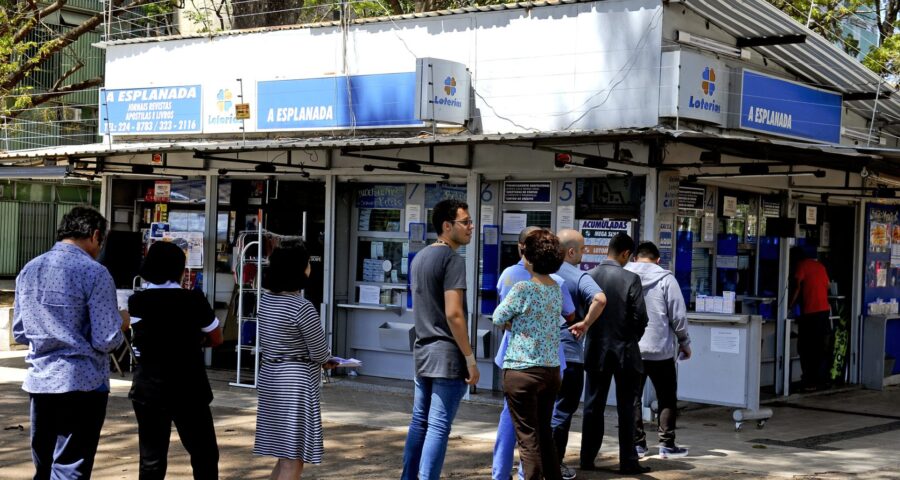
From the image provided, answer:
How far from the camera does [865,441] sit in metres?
10.5

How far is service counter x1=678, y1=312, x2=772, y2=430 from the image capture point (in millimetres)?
10789

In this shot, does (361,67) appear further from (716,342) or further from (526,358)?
(526,358)

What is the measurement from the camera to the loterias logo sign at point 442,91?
11.8 meters

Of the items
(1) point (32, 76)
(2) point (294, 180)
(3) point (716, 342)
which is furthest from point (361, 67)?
(1) point (32, 76)

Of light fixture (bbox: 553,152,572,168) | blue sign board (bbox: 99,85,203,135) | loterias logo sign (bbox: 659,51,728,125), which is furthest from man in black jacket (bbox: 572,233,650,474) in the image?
blue sign board (bbox: 99,85,203,135)

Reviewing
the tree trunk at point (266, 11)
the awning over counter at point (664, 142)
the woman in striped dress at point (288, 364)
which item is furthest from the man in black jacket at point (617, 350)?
the tree trunk at point (266, 11)

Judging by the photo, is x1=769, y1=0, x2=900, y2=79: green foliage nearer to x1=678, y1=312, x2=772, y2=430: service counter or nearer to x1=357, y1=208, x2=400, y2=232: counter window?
x1=357, y1=208, x2=400, y2=232: counter window

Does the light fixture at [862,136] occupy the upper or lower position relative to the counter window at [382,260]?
upper

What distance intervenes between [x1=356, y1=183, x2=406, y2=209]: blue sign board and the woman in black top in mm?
7149

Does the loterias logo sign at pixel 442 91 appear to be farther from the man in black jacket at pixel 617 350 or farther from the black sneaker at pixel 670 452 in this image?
the black sneaker at pixel 670 452

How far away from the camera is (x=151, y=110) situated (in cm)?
1483

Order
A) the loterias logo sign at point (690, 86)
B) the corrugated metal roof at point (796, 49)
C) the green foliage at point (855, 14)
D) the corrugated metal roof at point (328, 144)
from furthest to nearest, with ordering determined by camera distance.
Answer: the green foliage at point (855, 14)
the corrugated metal roof at point (796, 49)
the loterias logo sign at point (690, 86)
the corrugated metal roof at point (328, 144)

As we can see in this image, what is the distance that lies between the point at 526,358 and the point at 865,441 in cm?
496

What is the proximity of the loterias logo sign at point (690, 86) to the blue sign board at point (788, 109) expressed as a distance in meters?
0.38
